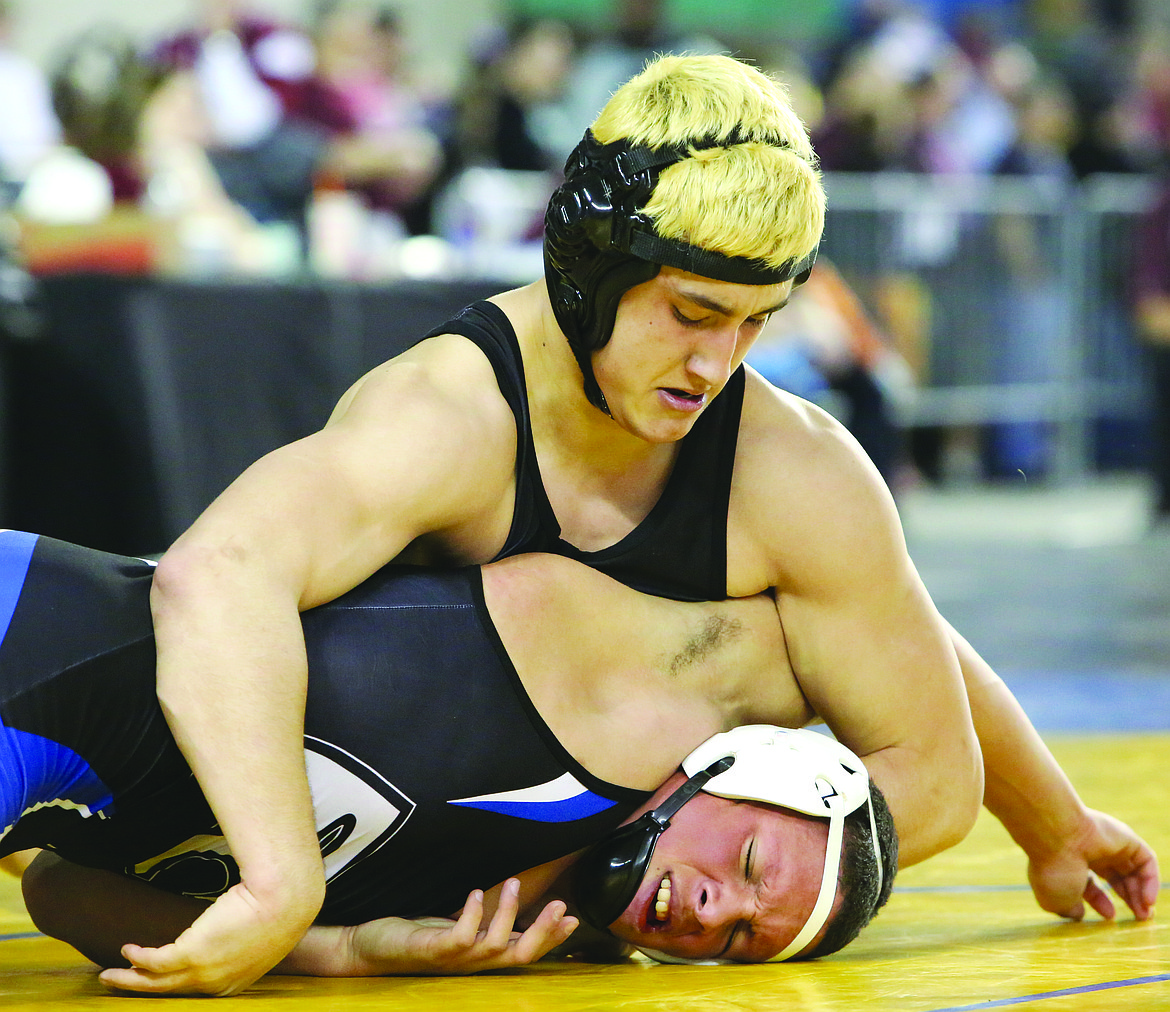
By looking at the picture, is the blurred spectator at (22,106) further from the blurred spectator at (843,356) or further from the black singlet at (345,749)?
the black singlet at (345,749)

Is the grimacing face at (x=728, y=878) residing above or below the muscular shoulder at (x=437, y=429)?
below

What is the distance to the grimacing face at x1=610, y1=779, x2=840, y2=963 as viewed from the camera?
2445 mm

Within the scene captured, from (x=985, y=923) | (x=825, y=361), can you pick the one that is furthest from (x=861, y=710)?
(x=825, y=361)

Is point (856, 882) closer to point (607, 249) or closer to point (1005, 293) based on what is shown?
point (607, 249)

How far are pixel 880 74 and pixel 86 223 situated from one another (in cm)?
649

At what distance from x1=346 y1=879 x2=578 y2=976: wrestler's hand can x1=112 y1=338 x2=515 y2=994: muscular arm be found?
25 centimetres

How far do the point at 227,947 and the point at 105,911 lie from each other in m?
0.44

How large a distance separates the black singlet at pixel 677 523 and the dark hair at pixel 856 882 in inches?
→ 16.5

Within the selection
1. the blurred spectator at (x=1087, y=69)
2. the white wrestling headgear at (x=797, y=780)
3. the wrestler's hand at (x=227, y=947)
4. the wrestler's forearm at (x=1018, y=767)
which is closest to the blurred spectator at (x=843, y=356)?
the blurred spectator at (x=1087, y=69)

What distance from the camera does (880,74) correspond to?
36.8 feet

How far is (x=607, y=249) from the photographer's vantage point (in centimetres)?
243

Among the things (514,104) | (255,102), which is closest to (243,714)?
(255,102)

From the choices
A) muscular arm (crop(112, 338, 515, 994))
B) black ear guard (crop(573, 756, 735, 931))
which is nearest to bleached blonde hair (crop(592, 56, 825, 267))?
muscular arm (crop(112, 338, 515, 994))

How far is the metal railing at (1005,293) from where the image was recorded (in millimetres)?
10602
